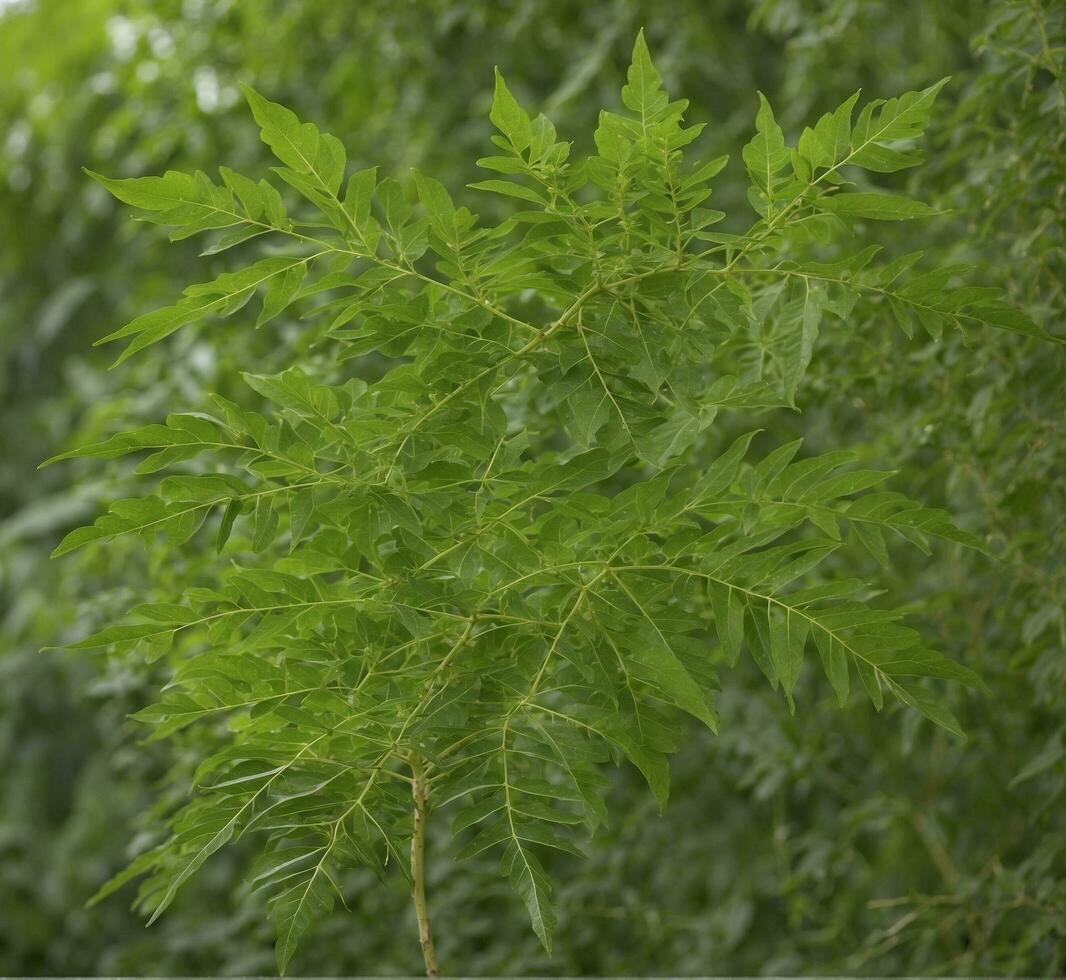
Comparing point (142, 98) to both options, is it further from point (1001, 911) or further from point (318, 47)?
point (1001, 911)

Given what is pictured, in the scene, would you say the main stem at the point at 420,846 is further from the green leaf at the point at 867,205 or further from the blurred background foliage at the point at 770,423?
the blurred background foliage at the point at 770,423

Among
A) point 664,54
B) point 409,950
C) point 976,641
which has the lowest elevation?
point 409,950

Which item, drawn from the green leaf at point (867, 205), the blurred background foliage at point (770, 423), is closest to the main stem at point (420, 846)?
the green leaf at point (867, 205)

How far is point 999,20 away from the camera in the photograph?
1299 mm

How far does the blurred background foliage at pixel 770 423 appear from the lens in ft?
4.41

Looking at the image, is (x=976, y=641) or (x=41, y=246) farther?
(x=41, y=246)

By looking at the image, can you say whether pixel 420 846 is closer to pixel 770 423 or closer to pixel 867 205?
pixel 867 205

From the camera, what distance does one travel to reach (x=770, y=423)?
6.07ft

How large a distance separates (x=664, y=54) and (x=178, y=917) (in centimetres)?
193

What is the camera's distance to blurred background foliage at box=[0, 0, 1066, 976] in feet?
4.41

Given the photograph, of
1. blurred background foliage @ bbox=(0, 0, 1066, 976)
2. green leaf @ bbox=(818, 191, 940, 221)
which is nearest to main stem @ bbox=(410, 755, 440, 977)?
green leaf @ bbox=(818, 191, 940, 221)

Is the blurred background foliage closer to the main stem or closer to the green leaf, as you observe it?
the green leaf

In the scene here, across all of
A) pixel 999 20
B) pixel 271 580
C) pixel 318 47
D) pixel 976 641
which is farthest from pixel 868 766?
pixel 318 47

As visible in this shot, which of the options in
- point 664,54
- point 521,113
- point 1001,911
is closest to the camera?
point 521,113
